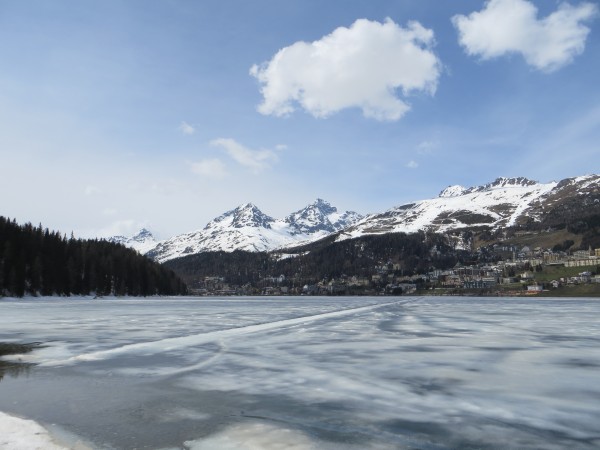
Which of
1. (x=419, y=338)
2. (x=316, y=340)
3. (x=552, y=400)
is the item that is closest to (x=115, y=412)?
(x=552, y=400)

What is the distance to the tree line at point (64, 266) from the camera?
105 meters

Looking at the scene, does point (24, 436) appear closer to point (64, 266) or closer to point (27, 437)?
point (27, 437)

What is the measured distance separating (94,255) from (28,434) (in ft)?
484

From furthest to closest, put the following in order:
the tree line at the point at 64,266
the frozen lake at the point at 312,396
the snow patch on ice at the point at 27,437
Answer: the tree line at the point at 64,266 → the frozen lake at the point at 312,396 → the snow patch on ice at the point at 27,437

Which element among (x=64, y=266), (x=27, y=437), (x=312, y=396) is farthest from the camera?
(x=64, y=266)

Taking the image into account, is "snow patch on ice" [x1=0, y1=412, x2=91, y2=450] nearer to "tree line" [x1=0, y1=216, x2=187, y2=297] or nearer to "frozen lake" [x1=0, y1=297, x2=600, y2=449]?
"frozen lake" [x1=0, y1=297, x2=600, y2=449]

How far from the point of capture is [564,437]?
7.54 metres

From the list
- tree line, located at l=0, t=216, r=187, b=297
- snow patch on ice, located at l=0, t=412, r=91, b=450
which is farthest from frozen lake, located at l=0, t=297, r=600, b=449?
tree line, located at l=0, t=216, r=187, b=297

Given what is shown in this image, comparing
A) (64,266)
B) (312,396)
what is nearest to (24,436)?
(312,396)

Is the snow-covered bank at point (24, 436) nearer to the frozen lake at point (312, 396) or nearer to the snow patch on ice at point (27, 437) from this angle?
the snow patch on ice at point (27, 437)

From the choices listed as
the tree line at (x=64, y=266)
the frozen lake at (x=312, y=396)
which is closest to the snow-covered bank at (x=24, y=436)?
the frozen lake at (x=312, y=396)

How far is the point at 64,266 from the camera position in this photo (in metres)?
124

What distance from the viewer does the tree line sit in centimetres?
10488

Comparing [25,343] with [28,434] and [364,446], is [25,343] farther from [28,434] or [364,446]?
[364,446]
